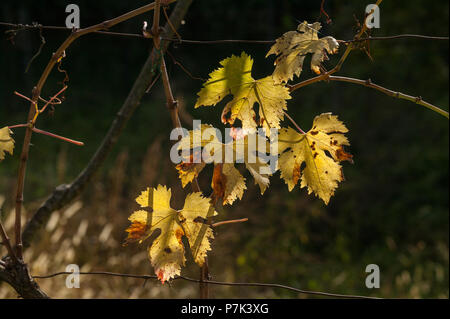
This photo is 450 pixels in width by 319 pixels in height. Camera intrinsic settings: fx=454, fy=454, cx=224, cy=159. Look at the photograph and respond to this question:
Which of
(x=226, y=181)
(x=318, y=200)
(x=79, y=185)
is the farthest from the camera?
(x=318, y=200)

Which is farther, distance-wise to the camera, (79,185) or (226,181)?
(79,185)

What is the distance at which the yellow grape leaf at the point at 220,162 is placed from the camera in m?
0.68

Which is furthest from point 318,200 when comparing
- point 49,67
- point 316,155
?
point 49,67

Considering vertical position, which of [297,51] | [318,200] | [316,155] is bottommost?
[316,155]

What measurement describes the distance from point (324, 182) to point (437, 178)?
12.6 feet

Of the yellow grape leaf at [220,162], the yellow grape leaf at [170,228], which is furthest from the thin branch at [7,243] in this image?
the yellow grape leaf at [220,162]

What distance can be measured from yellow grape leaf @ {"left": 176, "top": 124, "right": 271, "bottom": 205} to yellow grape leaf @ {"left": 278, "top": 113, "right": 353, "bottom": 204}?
0.07 meters

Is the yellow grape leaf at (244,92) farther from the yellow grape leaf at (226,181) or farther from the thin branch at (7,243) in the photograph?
the thin branch at (7,243)

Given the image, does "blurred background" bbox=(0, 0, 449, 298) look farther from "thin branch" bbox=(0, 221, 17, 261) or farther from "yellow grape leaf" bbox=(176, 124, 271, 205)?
"yellow grape leaf" bbox=(176, 124, 271, 205)

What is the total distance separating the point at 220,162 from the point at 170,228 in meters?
0.15

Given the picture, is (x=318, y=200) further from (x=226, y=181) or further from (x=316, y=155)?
(x=226, y=181)

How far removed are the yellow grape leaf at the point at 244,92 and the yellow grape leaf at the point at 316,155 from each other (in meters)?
0.04

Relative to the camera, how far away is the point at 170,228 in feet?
2.43
